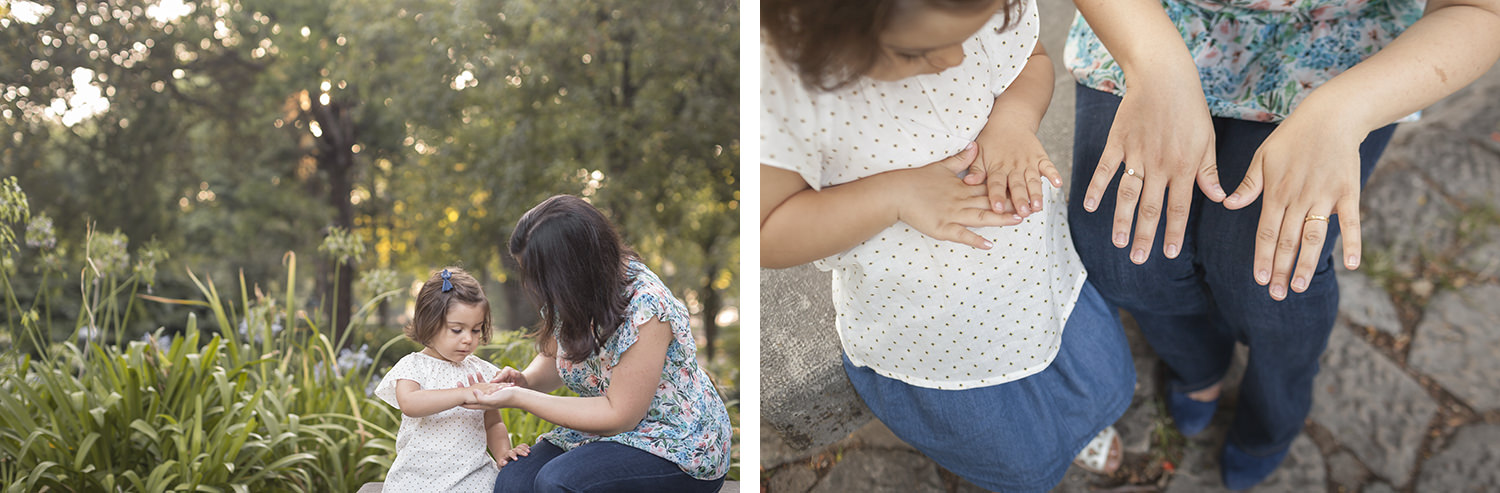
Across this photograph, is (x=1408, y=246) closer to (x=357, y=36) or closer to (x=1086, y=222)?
(x=1086, y=222)

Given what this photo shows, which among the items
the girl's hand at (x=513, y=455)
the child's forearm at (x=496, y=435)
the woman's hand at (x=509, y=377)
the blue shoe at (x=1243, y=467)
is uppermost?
the woman's hand at (x=509, y=377)

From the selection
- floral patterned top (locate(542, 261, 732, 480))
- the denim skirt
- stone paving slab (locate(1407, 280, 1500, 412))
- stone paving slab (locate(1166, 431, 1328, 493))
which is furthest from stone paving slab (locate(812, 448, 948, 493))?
stone paving slab (locate(1407, 280, 1500, 412))

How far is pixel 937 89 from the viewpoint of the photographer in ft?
2.49

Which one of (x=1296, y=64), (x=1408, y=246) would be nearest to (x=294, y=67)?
(x=1296, y=64)

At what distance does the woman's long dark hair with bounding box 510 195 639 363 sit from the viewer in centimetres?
107

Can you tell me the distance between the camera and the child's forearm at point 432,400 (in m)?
1.06

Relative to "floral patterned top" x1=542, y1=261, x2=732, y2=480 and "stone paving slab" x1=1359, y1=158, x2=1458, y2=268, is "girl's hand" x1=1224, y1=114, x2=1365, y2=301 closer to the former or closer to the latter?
"stone paving slab" x1=1359, y1=158, x2=1458, y2=268

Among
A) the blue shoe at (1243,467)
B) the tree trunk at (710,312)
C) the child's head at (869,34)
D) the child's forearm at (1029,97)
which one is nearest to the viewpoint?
the child's head at (869,34)

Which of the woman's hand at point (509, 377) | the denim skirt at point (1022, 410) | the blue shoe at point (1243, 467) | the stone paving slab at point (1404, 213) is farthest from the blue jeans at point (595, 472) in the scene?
the stone paving slab at point (1404, 213)

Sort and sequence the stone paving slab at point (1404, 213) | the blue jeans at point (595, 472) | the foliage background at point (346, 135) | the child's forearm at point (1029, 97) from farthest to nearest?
the foliage background at point (346, 135) < the stone paving slab at point (1404, 213) < the blue jeans at point (595, 472) < the child's forearm at point (1029, 97)

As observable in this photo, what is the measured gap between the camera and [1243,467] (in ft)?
4.67

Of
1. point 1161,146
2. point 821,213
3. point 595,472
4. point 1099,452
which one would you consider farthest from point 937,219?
point 1099,452

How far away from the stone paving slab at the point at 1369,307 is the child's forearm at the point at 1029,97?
3.45 feet

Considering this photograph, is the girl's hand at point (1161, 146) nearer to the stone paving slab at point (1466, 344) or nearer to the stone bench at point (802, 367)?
the stone bench at point (802, 367)
